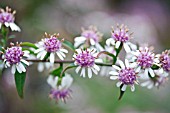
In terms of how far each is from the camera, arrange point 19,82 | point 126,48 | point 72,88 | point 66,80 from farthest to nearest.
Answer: point 72,88, point 66,80, point 126,48, point 19,82

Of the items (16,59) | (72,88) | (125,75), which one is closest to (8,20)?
(16,59)

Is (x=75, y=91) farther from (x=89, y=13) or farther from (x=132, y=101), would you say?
(x=89, y=13)

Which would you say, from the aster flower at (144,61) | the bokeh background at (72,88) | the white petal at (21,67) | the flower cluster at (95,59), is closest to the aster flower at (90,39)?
the flower cluster at (95,59)

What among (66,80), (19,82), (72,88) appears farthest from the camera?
(72,88)

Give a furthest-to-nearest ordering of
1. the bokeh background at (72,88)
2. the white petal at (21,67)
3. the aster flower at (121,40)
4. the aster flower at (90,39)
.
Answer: the bokeh background at (72,88), the aster flower at (90,39), the aster flower at (121,40), the white petal at (21,67)

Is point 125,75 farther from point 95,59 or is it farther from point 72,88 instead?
point 72,88

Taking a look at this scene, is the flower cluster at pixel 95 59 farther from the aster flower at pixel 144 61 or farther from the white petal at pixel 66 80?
the white petal at pixel 66 80
